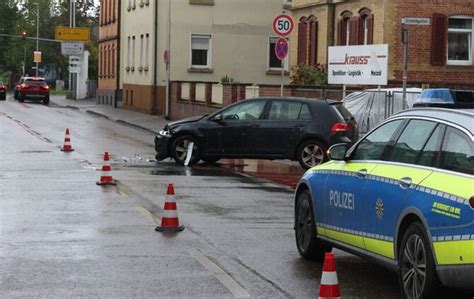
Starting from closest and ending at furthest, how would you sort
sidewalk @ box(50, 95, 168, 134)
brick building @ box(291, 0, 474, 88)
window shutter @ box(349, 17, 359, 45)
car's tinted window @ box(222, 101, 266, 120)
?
car's tinted window @ box(222, 101, 266, 120)
brick building @ box(291, 0, 474, 88)
window shutter @ box(349, 17, 359, 45)
sidewalk @ box(50, 95, 168, 134)

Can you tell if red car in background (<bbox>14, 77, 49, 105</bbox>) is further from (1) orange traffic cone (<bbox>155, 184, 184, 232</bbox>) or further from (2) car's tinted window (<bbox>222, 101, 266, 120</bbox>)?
(1) orange traffic cone (<bbox>155, 184, 184, 232</bbox>)

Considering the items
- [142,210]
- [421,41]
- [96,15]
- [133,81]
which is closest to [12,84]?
[96,15]

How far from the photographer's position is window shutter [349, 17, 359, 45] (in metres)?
32.5

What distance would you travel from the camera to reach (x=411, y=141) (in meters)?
7.75

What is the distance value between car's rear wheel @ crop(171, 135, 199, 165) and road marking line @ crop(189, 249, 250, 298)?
11.1 meters

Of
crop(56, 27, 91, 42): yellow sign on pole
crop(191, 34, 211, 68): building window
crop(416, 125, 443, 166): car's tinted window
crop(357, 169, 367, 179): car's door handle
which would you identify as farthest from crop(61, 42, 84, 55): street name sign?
crop(416, 125, 443, 166): car's tinted window

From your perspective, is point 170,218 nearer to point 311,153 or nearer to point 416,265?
point 416,265

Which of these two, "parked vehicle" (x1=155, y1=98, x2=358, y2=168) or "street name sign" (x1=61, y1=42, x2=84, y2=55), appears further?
"street name sign" (x1=61, y1=42, x2=84, y2=55)

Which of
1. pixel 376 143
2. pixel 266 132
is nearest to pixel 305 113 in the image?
pixel 266 132

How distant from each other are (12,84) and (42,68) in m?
Result: 4.43

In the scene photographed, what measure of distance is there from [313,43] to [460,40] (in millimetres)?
6701

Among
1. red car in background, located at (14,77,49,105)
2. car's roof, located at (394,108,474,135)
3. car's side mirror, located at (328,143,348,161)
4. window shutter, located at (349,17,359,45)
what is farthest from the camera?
red car in background, located at (14,77,49,105)

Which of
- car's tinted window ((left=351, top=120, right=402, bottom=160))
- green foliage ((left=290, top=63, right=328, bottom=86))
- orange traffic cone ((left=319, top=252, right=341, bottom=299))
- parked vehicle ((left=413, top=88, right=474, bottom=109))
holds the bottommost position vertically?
orange traffic cone ((left=319, top=252, right=341, bottom=299))

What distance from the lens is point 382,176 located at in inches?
307
